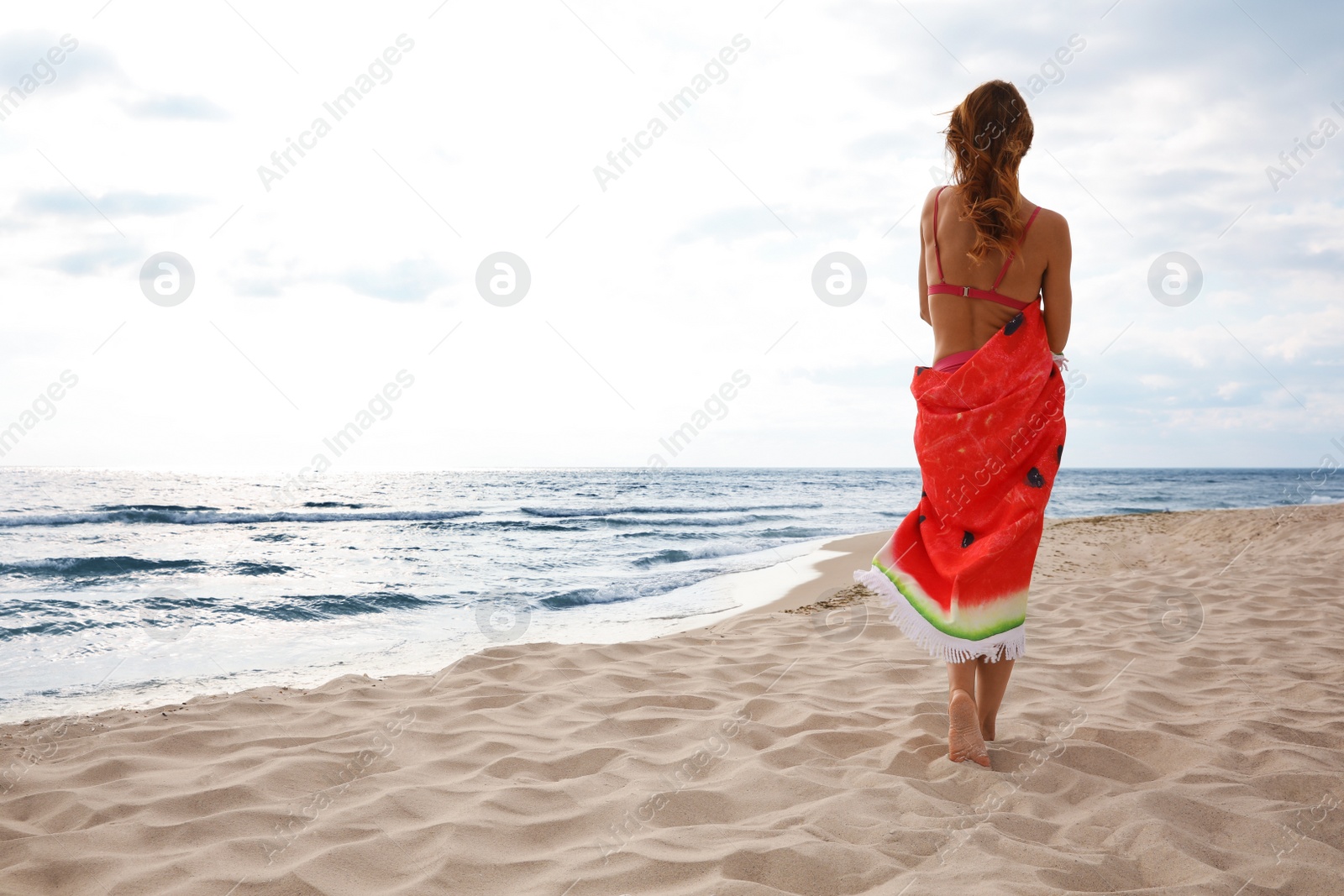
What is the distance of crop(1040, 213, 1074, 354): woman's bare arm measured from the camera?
2.38 meters

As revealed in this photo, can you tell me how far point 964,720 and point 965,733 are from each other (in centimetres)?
4

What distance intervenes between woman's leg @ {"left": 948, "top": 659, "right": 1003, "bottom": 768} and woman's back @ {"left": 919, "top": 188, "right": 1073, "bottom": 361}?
1.10 meters

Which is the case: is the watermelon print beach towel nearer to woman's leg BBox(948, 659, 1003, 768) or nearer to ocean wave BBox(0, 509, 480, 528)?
woman's leg BBox(948, 659, 1003, 768)

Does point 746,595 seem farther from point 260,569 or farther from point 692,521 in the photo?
point 692,521

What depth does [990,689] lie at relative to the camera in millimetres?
2502

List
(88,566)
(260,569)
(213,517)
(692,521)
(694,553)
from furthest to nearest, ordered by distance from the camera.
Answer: (692,521)
(213,517)
(694,553)
(260,569)
(88,566)

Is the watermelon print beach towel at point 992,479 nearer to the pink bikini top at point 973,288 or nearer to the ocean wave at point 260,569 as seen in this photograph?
the pink bikini top at point 973,288

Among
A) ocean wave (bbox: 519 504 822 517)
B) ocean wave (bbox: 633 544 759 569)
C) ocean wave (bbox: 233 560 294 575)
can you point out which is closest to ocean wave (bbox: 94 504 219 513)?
ocean wave (bbox: 519 504 822 517)

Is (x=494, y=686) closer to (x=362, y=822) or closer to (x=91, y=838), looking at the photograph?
(x=362, y=822)

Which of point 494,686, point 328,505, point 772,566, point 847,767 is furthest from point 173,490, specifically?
point 847,767

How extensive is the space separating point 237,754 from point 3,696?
244 centimetres

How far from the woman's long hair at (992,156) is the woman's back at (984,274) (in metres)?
0.04

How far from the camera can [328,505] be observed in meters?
21.9

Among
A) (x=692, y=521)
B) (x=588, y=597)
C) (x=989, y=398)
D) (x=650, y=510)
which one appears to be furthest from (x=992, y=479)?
(x=650, y=510)
